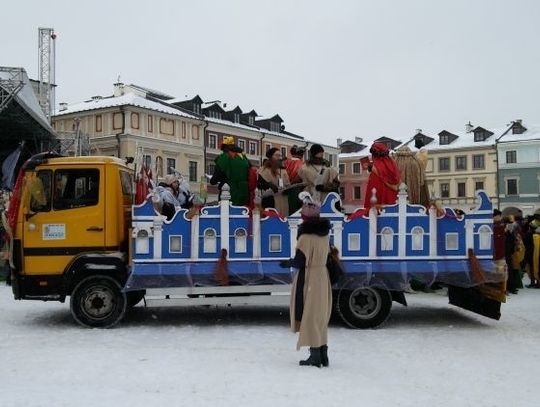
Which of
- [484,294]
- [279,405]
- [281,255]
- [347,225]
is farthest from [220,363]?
[484,294]

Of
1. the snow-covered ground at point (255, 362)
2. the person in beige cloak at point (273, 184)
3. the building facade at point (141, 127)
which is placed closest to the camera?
the snow-covered ground at point (255, 362)

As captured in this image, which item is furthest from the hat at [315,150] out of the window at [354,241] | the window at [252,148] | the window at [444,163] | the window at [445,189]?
the window at [444,163]

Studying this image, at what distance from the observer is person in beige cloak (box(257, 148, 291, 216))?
947cm

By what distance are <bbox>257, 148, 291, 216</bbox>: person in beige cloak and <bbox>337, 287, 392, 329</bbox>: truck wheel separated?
1.69 metres

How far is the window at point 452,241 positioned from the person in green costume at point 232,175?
2.99m

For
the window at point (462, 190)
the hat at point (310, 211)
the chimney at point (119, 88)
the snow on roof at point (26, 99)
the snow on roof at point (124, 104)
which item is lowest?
the hat at point (310, 211)

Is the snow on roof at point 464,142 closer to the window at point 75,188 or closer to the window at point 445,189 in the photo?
the window at point 445,189

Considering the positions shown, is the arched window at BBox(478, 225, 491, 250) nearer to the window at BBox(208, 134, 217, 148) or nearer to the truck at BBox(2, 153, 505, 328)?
the truck at BBox(2, 153, 505, 328)

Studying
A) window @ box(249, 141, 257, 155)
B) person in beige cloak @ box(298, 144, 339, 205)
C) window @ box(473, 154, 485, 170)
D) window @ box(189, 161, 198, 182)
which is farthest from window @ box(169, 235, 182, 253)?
window @ box(473, 154, 485, 170)

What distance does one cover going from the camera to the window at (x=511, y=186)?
6519cm

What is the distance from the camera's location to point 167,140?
51.7 metres

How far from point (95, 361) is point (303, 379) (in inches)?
91.4

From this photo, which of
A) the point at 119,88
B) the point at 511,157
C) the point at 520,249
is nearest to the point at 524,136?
the point at 511,157

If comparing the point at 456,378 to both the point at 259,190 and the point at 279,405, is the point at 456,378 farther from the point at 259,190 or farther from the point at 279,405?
the point at 259,190
